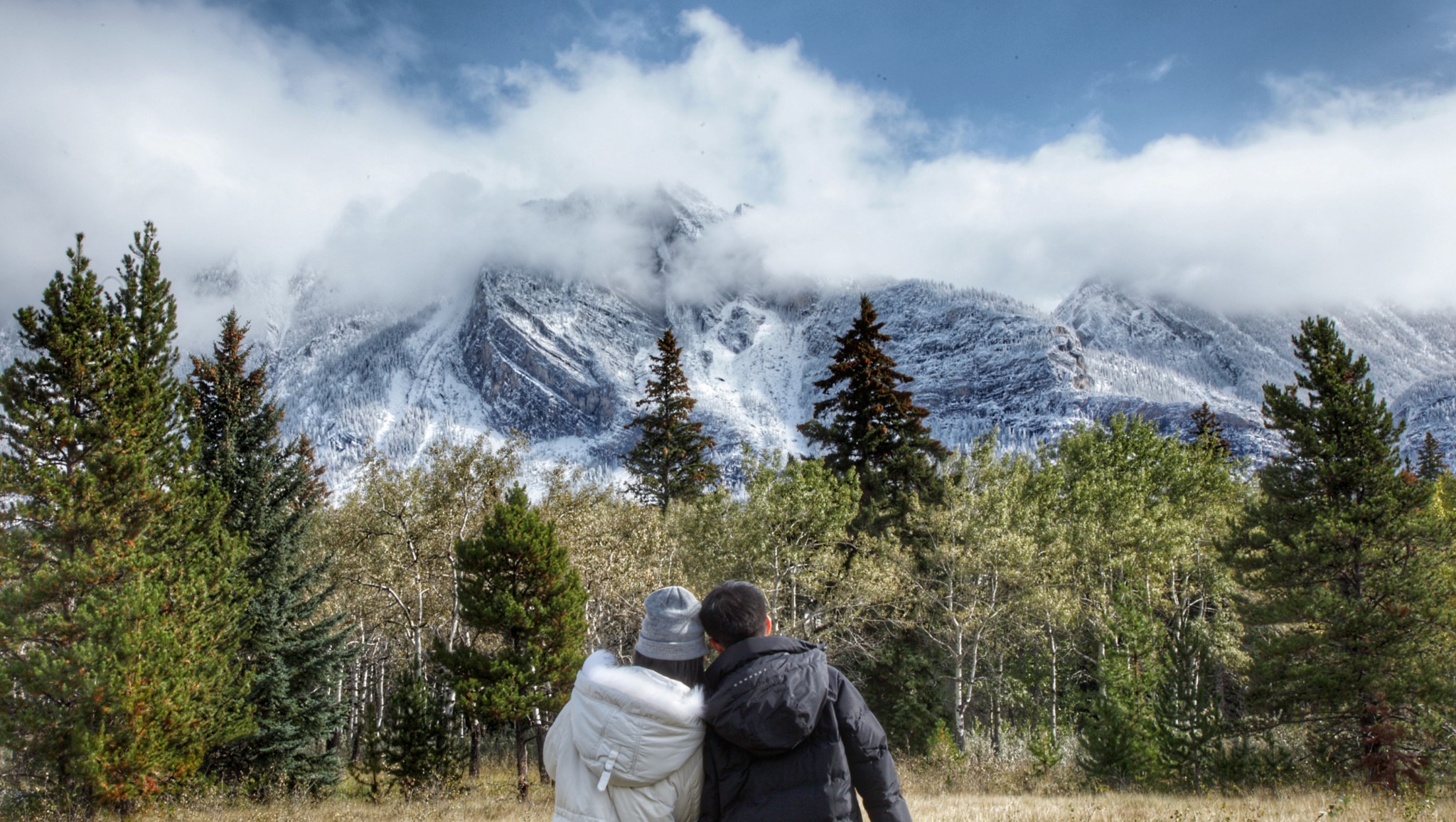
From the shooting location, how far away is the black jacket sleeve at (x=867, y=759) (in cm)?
304

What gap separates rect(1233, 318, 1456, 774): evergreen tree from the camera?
48.6ft

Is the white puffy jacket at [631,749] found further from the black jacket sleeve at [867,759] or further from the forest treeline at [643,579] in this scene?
the forest treeline at [643,579]

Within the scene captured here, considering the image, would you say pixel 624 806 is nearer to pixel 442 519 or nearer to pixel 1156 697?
pixel 1156 697

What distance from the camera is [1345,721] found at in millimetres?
16000

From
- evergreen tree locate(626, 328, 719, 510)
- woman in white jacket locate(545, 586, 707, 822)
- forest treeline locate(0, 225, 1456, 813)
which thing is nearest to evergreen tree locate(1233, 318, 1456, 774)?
forest treeline locate(0, 225, 1456, 813)

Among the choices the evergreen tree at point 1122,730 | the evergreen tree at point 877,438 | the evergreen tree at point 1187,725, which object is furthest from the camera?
the evergreen tree at point 877,438

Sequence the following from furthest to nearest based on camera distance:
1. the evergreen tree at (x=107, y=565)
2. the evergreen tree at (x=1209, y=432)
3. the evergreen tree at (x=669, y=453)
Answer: the evergreen tree at (x=669, y=453) → the evergreen tree at (x=1209, y=432) → the evergreen tree at (x=107, y=565)

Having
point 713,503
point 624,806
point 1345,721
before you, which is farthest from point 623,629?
point 624,806

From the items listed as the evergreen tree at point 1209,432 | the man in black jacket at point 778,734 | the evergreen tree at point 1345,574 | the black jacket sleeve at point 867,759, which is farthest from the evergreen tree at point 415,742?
the evergreen tree at point 1209,432

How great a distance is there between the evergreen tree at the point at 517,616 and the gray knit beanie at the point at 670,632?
13541 millimetres

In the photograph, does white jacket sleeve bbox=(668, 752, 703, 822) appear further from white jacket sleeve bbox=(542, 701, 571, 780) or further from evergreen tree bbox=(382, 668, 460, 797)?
evergreen tree bbox=(382, 668, 460, 797)

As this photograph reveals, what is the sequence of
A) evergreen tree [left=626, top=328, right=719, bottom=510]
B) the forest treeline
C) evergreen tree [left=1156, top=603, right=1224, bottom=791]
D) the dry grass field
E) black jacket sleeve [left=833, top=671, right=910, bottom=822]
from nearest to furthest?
black jacket sleeve [left=833, top=671, right=910, bottom=822]
the dry grass field
the forest treeline
evergreen tree [left=1156, top=603, right=1224, bottom=791]
evergreen tree [left=626, top=328, right=719, bottom=510]

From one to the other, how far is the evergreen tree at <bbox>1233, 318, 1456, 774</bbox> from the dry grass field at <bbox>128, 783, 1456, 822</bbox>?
11.0ft

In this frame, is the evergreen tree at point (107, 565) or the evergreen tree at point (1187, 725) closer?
the evergreen tree at point (107, 565)
